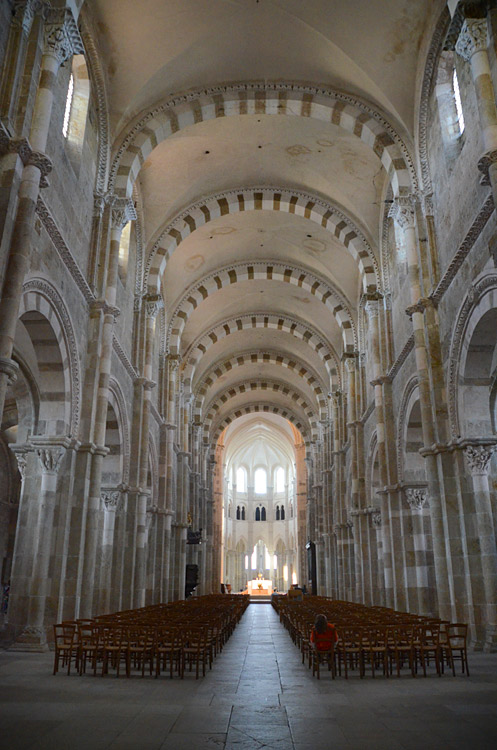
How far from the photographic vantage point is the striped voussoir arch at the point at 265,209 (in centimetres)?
2180

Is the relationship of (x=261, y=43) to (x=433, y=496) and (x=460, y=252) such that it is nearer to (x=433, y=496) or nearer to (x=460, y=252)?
(x=460, y=252)

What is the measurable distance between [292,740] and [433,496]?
8.79 metres

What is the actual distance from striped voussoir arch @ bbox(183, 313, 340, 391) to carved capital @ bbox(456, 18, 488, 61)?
21.7 meters

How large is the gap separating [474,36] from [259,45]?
7.08 metres

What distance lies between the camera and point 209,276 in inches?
1095

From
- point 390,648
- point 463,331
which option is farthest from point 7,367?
point 463,331

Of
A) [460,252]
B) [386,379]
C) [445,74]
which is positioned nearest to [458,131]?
[445,74]

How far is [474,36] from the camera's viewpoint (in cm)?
1055

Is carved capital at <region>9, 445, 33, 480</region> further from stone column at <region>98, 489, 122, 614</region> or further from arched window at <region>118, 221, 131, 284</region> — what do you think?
arched window at <region>118, 221, 131, 284</region>

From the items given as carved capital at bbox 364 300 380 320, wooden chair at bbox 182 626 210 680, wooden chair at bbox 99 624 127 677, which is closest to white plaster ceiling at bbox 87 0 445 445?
carved capital at bbox 364 300 380 320

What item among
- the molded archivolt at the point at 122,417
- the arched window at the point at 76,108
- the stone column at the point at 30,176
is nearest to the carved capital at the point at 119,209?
the arched window at the point at 76,108

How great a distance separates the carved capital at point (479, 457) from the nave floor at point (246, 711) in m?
4.05

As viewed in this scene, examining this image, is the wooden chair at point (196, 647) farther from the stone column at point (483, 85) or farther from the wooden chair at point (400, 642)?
the stone column at point (483, 85)

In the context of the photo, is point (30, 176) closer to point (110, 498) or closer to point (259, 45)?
point (259, 45)
